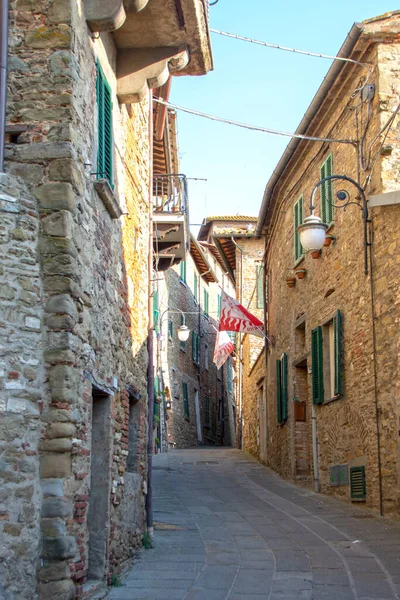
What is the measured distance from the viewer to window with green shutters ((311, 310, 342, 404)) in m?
13.2

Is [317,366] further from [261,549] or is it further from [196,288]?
[196,288]

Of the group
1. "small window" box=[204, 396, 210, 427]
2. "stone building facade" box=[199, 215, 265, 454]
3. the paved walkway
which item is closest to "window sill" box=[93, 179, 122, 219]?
the paved walkway

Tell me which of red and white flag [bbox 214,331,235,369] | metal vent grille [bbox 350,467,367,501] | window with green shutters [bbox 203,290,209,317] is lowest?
metal vent grille [bbox 350,467,367,501]

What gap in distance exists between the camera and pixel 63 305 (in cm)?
621

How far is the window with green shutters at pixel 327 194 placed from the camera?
13.7 meters

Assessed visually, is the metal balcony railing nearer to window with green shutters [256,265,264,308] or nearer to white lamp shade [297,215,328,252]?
white lamp shade [297,215,328,252]

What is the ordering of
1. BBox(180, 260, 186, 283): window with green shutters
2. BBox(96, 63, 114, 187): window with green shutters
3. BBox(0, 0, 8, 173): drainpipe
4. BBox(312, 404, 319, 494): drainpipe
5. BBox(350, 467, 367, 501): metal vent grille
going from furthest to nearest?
1. BBox(180, 260, 186, 283): window with green shutters
2. BBox(312, 404, 319, 494): drainpipe
3. BBox(350, 467, 367, 501): metal vent grille
4. BBox(96, 63, 114, 187): window with green shutters
5. BBox(0, 0, 8, 173): drainpipe

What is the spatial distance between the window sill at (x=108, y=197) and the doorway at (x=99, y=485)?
1.80 m

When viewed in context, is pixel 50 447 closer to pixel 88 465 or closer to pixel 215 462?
pixel 88 465

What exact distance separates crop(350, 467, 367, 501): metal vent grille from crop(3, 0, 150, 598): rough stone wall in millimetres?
4655

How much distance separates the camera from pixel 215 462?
19141mm

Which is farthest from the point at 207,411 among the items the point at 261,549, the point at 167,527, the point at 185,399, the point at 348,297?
the point at 261,549

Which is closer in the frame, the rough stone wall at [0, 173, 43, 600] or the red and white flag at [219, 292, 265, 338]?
the rough stone wall at [0, 173, 43, 600]

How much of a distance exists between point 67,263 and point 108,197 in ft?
4.82
